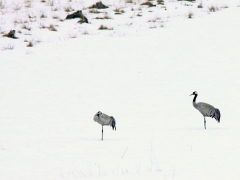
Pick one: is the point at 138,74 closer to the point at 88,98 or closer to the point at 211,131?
the point at 88,98

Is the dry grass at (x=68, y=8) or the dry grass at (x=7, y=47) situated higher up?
the dry grass at (x=68, y=8)

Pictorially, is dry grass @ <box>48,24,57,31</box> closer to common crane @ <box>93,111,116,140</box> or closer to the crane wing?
the crane wing

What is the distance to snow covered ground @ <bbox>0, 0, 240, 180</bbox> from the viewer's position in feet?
24.5

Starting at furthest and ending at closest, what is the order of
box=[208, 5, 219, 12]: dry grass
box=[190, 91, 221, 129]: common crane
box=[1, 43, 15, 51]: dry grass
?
box=[208, 5, 219, 12]: dry grass
box=[1, 43, 15, 51]: dry grass
box=[190, 91, 221, 129]: common crane

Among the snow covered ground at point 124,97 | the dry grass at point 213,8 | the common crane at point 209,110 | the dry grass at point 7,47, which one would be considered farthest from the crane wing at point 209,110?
the dry grass at point 213,8

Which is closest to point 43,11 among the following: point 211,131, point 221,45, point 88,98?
point 221,45

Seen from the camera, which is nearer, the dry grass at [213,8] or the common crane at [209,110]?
the common crane at [209,110]

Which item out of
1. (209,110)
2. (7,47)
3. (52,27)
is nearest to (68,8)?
(52,27)

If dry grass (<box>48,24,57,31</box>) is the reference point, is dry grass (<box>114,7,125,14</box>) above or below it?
above

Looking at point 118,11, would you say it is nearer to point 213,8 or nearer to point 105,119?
point 213,8

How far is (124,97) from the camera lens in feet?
43.9

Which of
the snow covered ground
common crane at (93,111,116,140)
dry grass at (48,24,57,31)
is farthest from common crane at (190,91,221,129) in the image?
dry grass at (48,24,57,31)

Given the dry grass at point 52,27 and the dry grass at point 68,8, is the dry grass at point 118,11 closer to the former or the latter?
the dry grass at point 68,8

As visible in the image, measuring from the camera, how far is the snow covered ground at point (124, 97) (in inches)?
294
